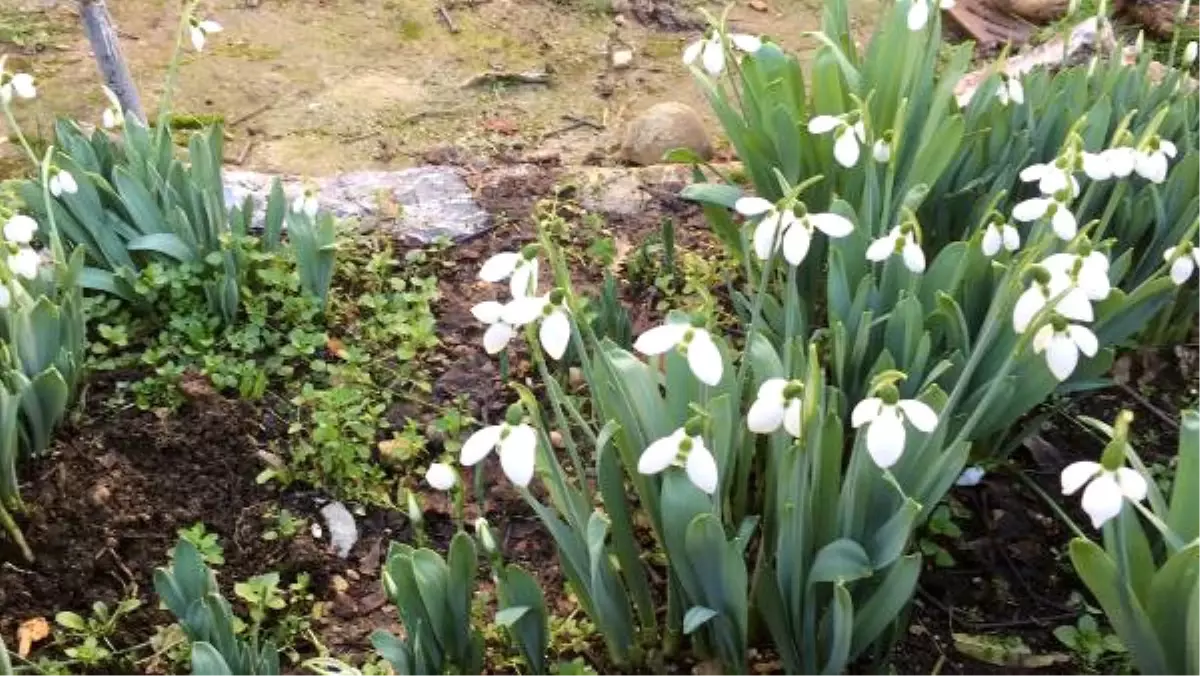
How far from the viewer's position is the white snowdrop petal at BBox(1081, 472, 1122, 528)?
4.21 ft

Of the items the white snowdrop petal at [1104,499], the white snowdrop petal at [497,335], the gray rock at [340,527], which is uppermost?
the white snowdrop petal at [497,335]

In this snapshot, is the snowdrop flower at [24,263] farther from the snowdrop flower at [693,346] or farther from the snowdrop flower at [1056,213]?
the snowdrop flower at [1056,213]

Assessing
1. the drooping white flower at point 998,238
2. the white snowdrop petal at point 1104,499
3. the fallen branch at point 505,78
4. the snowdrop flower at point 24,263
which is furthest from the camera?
the fallen branch at point 505,78

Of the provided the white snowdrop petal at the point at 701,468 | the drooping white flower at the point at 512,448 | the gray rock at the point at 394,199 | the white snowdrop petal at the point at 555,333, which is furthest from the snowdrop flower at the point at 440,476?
the gray rock at the point at 394,199

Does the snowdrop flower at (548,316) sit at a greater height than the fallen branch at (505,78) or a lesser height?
greater

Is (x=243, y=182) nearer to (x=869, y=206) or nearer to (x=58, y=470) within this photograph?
(x=58, y=470)

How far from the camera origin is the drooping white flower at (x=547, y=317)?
1413mm

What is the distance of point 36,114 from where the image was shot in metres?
3.67

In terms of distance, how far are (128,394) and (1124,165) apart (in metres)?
1.94

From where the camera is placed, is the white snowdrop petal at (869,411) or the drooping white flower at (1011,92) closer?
the white snowdrop petal at (869,411)

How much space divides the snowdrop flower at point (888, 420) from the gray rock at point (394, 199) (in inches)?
72.8

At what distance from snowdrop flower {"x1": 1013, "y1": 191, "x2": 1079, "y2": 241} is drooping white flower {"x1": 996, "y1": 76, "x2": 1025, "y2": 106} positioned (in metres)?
0.84

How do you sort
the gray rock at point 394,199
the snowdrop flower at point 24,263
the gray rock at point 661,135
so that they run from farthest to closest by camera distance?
the gray rock at point 661,135
the gray rock at point 394,199
the snowdrop flower at point 24,263

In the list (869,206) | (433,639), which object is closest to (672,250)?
(869,206)
